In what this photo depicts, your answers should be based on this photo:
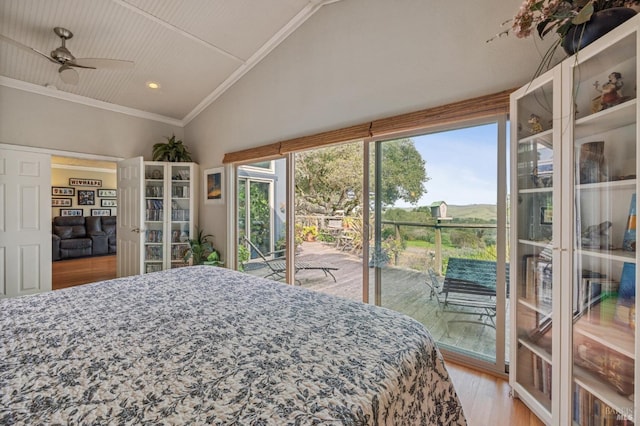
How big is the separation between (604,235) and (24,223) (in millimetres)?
5508

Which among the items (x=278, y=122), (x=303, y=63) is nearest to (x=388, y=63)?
(x=303, y=63)

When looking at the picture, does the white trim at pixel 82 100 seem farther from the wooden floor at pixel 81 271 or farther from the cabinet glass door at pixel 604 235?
the cabinet glass door at pixel 604 235

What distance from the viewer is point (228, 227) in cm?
421

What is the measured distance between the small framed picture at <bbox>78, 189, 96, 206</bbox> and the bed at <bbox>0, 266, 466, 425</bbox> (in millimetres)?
7528

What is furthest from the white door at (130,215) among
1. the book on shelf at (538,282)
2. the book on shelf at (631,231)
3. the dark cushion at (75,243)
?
the book on shelf at (631,231)

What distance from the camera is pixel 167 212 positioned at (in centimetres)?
439

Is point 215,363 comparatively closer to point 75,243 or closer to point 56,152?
point 56,152

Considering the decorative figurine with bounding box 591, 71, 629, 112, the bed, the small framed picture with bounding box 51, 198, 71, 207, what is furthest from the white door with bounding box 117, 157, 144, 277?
the decorative figurine with bounding box 591, 71, 629, 112

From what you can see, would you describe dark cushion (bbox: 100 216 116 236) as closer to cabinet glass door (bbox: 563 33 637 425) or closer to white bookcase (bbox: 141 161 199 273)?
white bookcase (bbox: 141 161 199 273)

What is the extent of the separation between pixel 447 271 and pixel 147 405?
2282mm

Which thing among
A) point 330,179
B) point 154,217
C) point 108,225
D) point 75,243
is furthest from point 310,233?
point 75,243

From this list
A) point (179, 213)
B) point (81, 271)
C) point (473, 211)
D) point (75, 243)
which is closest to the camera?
point (473, 211)

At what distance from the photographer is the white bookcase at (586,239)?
4.19ft

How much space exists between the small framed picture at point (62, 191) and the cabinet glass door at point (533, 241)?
9.39 m
